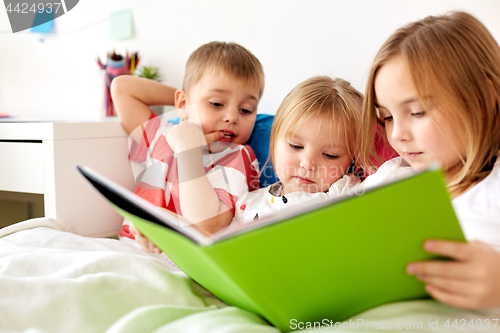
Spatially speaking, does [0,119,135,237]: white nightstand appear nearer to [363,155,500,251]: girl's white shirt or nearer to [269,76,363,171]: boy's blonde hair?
[269,76,363,171]: boy's blonde hair

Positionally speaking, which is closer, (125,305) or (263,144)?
(125,305)

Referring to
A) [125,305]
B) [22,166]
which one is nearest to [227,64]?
[22,166]

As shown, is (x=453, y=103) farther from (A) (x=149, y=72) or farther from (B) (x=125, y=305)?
(A) (x=149, y=72)

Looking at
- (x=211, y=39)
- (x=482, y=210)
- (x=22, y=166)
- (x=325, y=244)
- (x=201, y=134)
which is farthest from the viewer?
(x=211, y=39)

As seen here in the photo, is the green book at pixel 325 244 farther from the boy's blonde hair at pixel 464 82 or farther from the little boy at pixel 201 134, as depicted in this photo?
the little boy at pixel 201 134

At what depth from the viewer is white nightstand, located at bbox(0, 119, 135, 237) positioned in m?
1.16

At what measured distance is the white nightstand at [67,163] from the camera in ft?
3.80

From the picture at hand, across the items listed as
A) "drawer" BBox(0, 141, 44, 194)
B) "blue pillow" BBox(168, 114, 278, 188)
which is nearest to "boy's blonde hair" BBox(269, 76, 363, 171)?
"blue pillow" BBox(168, 114, 278, 188)

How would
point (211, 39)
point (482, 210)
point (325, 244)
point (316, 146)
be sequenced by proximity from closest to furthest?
point (325, 244), point (482, 210), point (316, 146), point (211, 39)

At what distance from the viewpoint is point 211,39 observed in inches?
60.9

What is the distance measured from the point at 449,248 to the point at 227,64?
A: 89 centimetres

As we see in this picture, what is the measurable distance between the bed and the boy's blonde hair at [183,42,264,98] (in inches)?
25.6

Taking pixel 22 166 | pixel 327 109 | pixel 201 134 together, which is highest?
pixel 327 109

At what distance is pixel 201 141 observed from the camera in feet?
3.66
